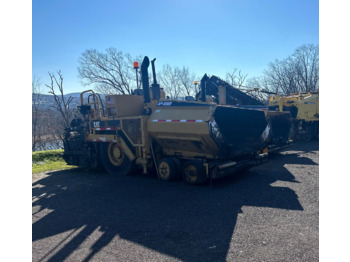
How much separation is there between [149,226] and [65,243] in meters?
1.13

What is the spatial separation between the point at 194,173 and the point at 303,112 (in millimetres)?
11432

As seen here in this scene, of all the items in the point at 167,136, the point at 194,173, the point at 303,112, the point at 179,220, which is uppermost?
the point at 303,112

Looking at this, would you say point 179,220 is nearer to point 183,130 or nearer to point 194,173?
point 194,173

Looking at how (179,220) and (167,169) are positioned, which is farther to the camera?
(167,169)

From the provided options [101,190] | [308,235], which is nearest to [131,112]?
[101,190]

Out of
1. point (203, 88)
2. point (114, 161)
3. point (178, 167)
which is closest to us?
point (178, 167)

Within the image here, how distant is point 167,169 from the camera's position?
6523 mm

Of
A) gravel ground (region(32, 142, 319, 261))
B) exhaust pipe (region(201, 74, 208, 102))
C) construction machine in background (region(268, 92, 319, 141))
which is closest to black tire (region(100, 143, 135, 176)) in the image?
gravel ground (region(32, 142, 319, 261))

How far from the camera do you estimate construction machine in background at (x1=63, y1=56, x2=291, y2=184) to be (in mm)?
6074

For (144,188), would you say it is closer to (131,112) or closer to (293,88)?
(131,112)

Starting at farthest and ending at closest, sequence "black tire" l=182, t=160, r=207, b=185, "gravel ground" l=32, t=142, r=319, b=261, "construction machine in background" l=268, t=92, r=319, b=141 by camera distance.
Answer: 1. "construction machine in background" l=268, t=92, r=319, b=141
2. "black tire" l=182, t=160, r=207, b=185
3. "gravel ground" l=32, t=142, r=319, b=261

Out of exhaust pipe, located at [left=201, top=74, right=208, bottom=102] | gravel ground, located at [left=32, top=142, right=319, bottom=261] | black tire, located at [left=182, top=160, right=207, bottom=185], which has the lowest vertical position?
gravel ground, located at [left=32, top=142, right=319, bottom=261]

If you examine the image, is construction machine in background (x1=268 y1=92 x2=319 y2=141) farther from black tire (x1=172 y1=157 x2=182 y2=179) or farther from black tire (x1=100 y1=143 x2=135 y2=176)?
black tire (x1=100 y1=143 x2=135 y2=176)

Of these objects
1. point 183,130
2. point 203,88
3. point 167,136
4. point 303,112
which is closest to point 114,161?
point 167,136
